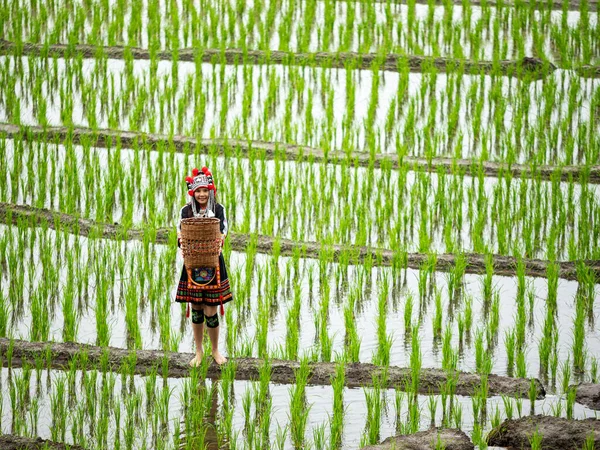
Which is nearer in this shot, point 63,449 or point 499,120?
point 63,449

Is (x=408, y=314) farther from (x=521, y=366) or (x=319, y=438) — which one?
(x=319, y=438)

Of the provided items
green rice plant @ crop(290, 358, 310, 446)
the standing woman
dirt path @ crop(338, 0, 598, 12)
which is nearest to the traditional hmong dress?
the standing woman

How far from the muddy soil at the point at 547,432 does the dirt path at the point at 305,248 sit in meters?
1.75

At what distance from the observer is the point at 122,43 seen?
905 cm

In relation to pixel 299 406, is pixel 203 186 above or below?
above

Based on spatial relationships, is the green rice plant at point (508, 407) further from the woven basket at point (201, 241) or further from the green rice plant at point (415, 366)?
the woven basket at point (201, 241)

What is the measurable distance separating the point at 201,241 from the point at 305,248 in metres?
1.38

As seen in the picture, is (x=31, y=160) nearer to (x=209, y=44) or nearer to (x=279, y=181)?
(x=279, y=181)

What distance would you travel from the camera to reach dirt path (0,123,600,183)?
6723mm

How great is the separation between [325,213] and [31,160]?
198 centimetres

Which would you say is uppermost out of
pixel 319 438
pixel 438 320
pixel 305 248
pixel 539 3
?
pixel 539 3

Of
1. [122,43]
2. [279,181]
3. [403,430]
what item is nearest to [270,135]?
[279,181]

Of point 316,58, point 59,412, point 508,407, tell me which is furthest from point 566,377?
point 316,58

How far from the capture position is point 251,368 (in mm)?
4602
